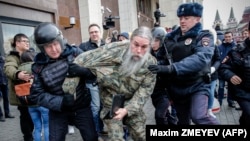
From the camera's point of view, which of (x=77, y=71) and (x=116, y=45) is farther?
(x=116, y=45)

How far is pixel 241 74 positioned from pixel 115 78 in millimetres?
1618

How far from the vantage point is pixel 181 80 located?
3.03 meters

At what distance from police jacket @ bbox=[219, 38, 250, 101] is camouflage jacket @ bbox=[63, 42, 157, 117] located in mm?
1153

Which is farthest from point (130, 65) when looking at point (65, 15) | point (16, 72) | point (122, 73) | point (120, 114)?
point (65, 15)

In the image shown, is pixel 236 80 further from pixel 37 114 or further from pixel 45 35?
pixel 37 114

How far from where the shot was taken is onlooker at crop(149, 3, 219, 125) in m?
2.71

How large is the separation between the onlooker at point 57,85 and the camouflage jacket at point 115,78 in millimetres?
82

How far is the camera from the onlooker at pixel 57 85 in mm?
2592

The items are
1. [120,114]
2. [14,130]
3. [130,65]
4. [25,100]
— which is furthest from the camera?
[14,130]

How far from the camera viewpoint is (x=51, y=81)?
2.65 metres

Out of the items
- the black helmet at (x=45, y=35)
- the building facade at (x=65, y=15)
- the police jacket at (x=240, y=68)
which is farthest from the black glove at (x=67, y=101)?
the building facade at (x=65, y=15)

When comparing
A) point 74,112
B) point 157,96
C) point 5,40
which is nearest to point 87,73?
point 74,112

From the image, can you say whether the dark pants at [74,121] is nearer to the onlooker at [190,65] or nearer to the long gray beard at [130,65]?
the long gray beard at [130,65]

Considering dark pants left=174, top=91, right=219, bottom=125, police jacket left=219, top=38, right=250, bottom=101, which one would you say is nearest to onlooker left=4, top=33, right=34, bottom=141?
dark pants left=174, top=91, right=219, bottom=125
